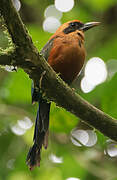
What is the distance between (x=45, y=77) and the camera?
7.79 feet

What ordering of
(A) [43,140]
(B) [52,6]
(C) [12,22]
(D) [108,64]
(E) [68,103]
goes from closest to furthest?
1. (C) [12,22]
2. (E) [68,103]
3. (A) [43,140]
4. (D) [108,64]
5. (B) [52,6]

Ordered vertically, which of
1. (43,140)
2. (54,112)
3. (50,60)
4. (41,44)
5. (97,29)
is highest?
(97,29)

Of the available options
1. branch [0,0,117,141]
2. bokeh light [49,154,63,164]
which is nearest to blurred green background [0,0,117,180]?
bokeh light [49,154,63,164]

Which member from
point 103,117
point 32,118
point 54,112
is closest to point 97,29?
point 32,118

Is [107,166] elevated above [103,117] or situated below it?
below

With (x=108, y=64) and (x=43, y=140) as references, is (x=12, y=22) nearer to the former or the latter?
(x=43, y=140)

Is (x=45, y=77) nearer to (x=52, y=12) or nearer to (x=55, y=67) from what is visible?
(x=55, y=67)

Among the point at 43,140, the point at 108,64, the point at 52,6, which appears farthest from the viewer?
the point at 52,6

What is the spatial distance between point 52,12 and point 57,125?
2800 mm

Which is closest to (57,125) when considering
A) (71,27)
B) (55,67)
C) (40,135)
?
(40,135)

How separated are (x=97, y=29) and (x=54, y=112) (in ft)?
7.80

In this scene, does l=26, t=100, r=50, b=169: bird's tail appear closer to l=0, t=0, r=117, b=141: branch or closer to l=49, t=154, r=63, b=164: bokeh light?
l=0, t=0, r=117, b=141: branch

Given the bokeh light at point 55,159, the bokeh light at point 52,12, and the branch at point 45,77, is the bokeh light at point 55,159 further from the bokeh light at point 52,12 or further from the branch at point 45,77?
the bokeh light at point 52,12

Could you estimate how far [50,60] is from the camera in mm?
3240
